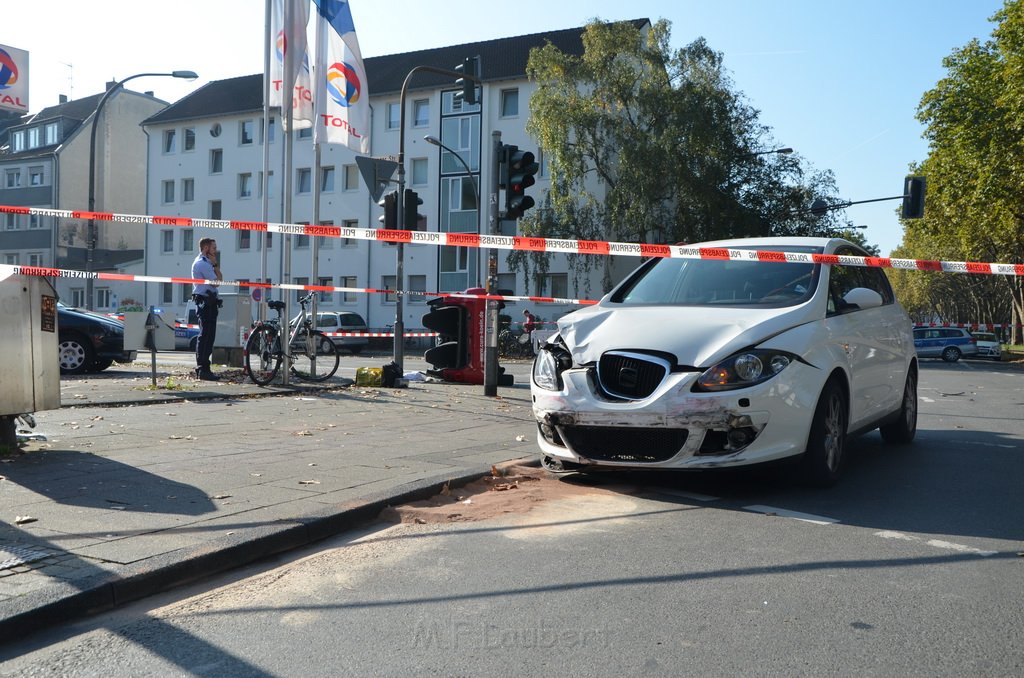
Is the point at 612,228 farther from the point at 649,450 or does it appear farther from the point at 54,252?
the point at 54,252

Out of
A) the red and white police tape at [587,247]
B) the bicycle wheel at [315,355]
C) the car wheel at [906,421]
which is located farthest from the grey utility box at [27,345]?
the car wheel at [906,421]

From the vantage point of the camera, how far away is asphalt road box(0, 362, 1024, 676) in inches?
130

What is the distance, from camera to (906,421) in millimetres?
8875

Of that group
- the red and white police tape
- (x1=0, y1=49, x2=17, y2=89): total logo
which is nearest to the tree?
(x1=0, y1=49, x2=17, y2=89): total logo

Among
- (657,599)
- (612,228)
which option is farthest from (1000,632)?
(612,228)

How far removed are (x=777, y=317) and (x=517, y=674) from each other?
12.3 feet

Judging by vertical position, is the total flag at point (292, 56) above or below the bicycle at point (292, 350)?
above

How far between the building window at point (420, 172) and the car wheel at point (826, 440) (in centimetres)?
4694

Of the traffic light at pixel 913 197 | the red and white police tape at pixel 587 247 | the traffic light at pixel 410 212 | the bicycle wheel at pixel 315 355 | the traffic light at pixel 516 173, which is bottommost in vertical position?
the bicycle wheel at pixel 315 355

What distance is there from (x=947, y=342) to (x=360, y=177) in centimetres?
3137

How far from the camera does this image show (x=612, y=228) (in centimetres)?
3969

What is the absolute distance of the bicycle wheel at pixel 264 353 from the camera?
1305 cm

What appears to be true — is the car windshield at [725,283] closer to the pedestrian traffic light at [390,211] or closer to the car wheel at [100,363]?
the pedestrian traffic light at [390,211]

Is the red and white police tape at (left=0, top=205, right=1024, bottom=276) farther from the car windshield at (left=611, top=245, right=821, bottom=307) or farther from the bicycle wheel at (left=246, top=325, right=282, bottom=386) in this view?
the bicycle wheel at (left=246, top=325, right=282, bottom=386)
